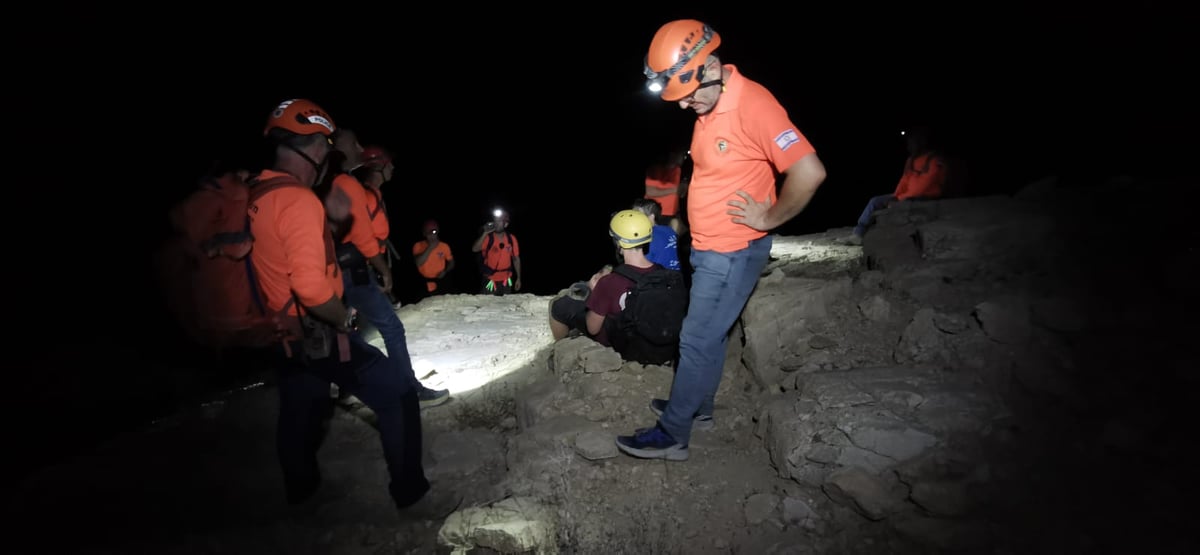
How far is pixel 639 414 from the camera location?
11.6ft

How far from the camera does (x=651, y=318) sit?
3.83 metres

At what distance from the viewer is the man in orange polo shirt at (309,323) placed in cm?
246

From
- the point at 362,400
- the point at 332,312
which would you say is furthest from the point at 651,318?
the point at 332,312

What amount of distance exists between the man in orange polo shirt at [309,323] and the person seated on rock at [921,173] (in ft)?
20.3

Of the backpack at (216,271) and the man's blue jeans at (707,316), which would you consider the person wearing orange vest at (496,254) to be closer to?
the backpack at (216,271)

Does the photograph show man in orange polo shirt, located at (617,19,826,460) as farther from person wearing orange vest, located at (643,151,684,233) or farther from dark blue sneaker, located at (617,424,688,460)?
person wearing orange vest, located at (643,151,684,233)

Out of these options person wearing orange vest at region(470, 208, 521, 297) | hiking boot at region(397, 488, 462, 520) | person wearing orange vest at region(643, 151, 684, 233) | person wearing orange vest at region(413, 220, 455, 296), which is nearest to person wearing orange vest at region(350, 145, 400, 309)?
hiking boot at region(397, 488, 462, 520)

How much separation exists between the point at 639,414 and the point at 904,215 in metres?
3.20

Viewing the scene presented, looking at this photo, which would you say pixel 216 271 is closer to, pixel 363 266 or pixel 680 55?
pixel 363 266

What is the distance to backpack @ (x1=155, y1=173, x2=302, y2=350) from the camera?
98.0 inches

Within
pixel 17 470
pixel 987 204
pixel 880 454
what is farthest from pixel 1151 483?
pixel 17 470

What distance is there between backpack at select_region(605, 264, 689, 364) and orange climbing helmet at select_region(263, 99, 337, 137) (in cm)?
224

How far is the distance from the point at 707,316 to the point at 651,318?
1.02m

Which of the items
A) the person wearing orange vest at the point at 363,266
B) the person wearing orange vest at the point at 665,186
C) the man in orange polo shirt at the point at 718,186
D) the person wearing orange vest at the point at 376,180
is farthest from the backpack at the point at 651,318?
the person wearing orange vest at the point at 665,186
